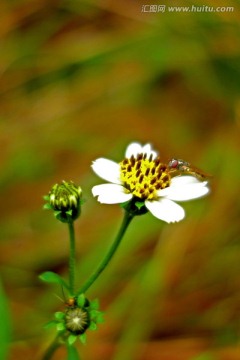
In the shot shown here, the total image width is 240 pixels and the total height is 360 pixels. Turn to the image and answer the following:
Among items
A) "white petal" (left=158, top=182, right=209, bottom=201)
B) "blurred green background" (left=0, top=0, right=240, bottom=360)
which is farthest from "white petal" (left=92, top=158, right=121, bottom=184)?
"blurred green background" (left=0, top=0, right=240, bottom=360)

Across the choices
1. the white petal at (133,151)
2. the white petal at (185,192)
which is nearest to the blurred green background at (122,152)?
the white petal at (133,151)

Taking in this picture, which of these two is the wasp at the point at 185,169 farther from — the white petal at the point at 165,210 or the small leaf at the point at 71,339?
the small leaf at the point at 71,339

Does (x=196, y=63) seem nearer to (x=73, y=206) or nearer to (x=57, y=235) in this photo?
(x=57, y=235)

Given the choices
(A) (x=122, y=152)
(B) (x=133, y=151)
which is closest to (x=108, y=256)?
(B) (x=133, y=151)

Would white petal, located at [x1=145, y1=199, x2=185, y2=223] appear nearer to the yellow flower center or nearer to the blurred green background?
the yellow flower center

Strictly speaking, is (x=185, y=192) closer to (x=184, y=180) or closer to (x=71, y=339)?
(x=184, y=180)

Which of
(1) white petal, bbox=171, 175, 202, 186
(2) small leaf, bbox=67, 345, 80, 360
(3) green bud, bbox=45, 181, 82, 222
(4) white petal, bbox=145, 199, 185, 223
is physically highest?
(1) white petal, bbox=171, 175, 202, 186

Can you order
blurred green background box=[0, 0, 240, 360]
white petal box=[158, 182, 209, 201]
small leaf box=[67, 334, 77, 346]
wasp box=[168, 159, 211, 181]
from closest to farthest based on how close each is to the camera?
small leaf box=[67, 334, 77, 346]
white petal box=[158, 182, 209, 201]
wasp box=[168, 159, 211, 181]
blurred green background box=[0, 0, 240, 360]
